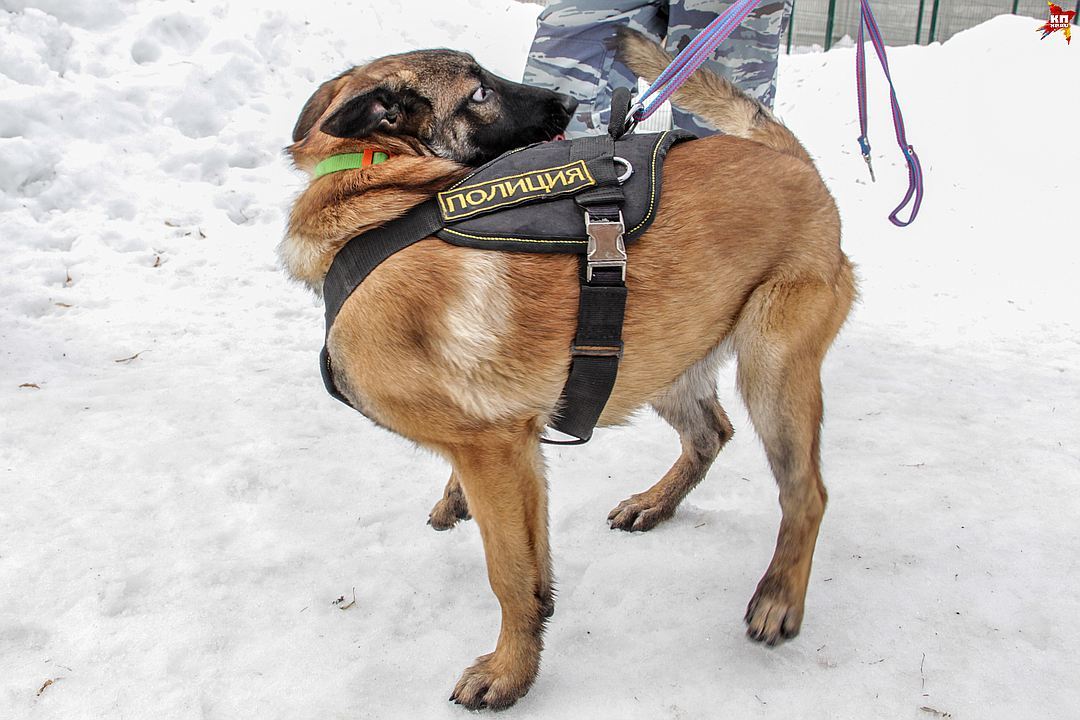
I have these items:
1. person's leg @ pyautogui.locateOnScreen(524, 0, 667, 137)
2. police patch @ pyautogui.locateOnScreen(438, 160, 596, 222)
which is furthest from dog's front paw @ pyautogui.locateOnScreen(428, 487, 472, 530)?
person's leg @ pyautogui.locateOnScreen(524, 0, 667, 137)

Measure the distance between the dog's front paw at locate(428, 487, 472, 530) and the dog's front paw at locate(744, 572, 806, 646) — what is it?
106 cm

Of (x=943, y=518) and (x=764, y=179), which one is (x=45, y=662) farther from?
(x=943, y=518)

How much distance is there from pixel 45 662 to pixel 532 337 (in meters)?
1.62

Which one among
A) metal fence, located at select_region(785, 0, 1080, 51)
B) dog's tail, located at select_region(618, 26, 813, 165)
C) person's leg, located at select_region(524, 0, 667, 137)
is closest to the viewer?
dog's tail, located at select_region(618, 26, 813, 165)

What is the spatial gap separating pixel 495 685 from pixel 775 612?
851 mm

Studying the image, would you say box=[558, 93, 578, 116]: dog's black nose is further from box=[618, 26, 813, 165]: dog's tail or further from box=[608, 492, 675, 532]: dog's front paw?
box=[608, 492, 675, 532]: dog's front paw

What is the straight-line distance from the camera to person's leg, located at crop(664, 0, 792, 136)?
11.9 ft

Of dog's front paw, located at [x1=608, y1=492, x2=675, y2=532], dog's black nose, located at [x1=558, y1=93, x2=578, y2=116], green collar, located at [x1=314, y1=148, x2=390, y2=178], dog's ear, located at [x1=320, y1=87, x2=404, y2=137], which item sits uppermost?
dog's ear, located at [x1=320, y1=87, x2=404, y2=137]

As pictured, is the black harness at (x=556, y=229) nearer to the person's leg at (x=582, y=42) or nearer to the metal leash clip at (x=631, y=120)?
the metal leash clip at (x=631, y=120)

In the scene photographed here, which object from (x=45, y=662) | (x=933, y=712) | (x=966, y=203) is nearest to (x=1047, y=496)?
(x=933, y=712)

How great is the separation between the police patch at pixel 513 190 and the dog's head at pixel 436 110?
1.14ft

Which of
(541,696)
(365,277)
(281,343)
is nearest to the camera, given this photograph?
(365,277)

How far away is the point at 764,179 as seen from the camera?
2375 mm

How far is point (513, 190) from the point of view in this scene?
2074 millimetres
